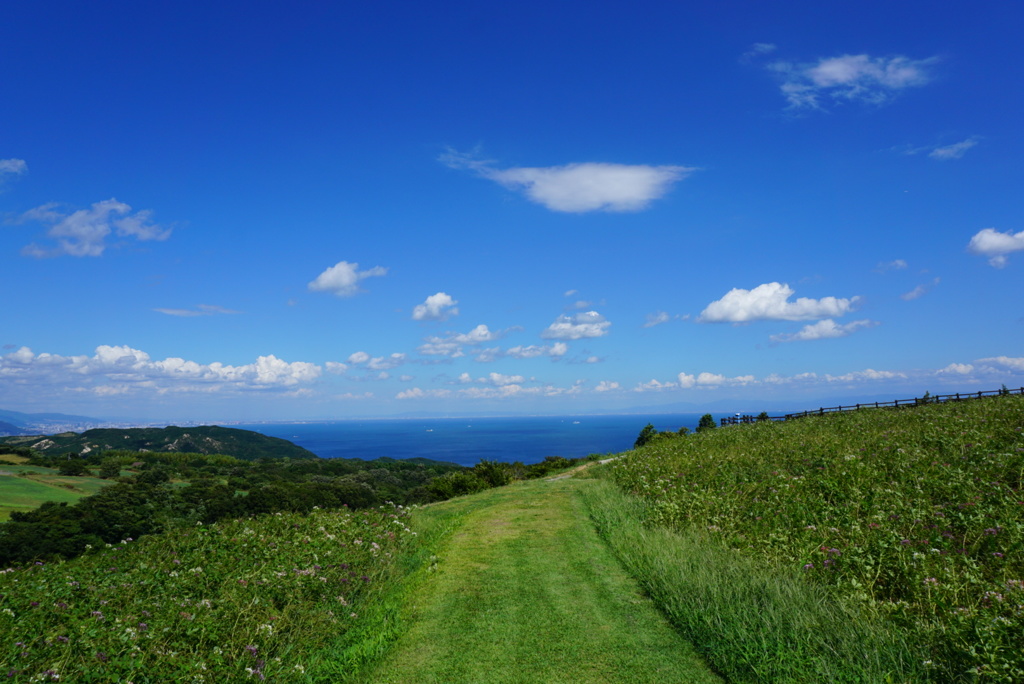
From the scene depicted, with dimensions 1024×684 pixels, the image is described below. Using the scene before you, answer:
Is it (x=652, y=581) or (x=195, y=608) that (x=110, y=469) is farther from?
(x=652, y=581)

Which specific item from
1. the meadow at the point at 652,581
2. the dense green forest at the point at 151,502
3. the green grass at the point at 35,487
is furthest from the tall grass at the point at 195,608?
the green grass at the point at 35,487

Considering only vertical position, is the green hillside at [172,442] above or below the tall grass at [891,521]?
below

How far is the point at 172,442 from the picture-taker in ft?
477

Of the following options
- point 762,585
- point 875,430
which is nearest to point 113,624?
point 762,585

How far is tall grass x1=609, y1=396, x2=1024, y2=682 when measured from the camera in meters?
6.63

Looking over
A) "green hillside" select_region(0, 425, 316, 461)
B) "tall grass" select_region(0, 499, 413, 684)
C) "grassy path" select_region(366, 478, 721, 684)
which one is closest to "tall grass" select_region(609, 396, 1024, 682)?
"grassy path" select_region(366, 478, 721, 684)

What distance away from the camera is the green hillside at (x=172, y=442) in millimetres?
112875

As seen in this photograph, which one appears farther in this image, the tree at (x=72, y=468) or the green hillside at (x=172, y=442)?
the green hillside at (x=172, y=442)

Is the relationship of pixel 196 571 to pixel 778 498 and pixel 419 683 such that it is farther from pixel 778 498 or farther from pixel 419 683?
pixel 778 498

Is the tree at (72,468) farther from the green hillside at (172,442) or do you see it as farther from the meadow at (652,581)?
the green hillside at (172,442)

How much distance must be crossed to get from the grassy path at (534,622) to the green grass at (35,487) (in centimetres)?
2524

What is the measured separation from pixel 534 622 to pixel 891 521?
7887 mm

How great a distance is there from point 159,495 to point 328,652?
104 feet

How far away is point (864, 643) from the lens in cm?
632
